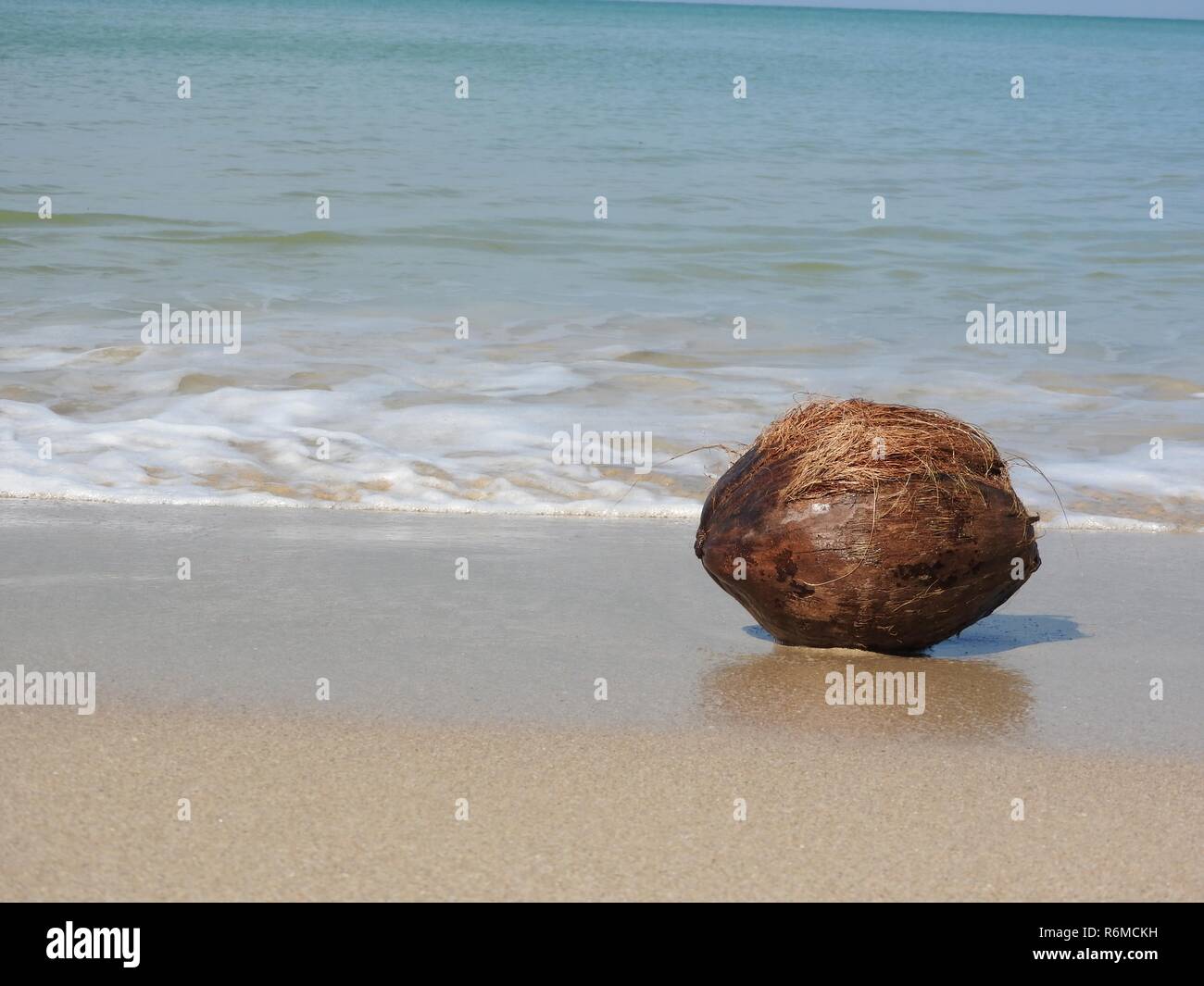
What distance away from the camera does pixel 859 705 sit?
3996mm

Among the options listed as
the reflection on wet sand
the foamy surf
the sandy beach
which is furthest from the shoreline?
the reflection on wet sand

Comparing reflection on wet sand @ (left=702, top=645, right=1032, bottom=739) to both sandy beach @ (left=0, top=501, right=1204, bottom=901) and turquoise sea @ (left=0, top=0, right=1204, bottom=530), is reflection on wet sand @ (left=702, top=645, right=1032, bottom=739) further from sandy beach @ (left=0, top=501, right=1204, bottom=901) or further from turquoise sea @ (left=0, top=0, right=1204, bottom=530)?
turquoise sea @ (left=0, top=0, right=1204, bottom=530)

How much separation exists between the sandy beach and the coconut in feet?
0.85

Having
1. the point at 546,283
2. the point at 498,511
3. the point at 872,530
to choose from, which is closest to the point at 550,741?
the point at 872,530

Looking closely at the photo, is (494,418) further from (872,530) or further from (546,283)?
(546,283)

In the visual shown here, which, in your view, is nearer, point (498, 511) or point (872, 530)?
point (872, 530)

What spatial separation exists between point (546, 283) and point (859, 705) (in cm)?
979

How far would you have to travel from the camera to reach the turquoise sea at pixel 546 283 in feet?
24.0

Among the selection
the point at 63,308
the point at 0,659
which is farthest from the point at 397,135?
the point at 0,659

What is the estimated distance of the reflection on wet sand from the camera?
151 inches

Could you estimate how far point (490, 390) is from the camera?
8.96 metres

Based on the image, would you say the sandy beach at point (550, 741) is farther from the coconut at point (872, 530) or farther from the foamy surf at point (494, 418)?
the foamy surf at point (494, 418)

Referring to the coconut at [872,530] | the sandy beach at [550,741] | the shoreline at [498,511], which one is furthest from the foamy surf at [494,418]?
the coconut at [872,530]

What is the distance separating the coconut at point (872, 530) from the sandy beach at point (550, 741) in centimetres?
26
